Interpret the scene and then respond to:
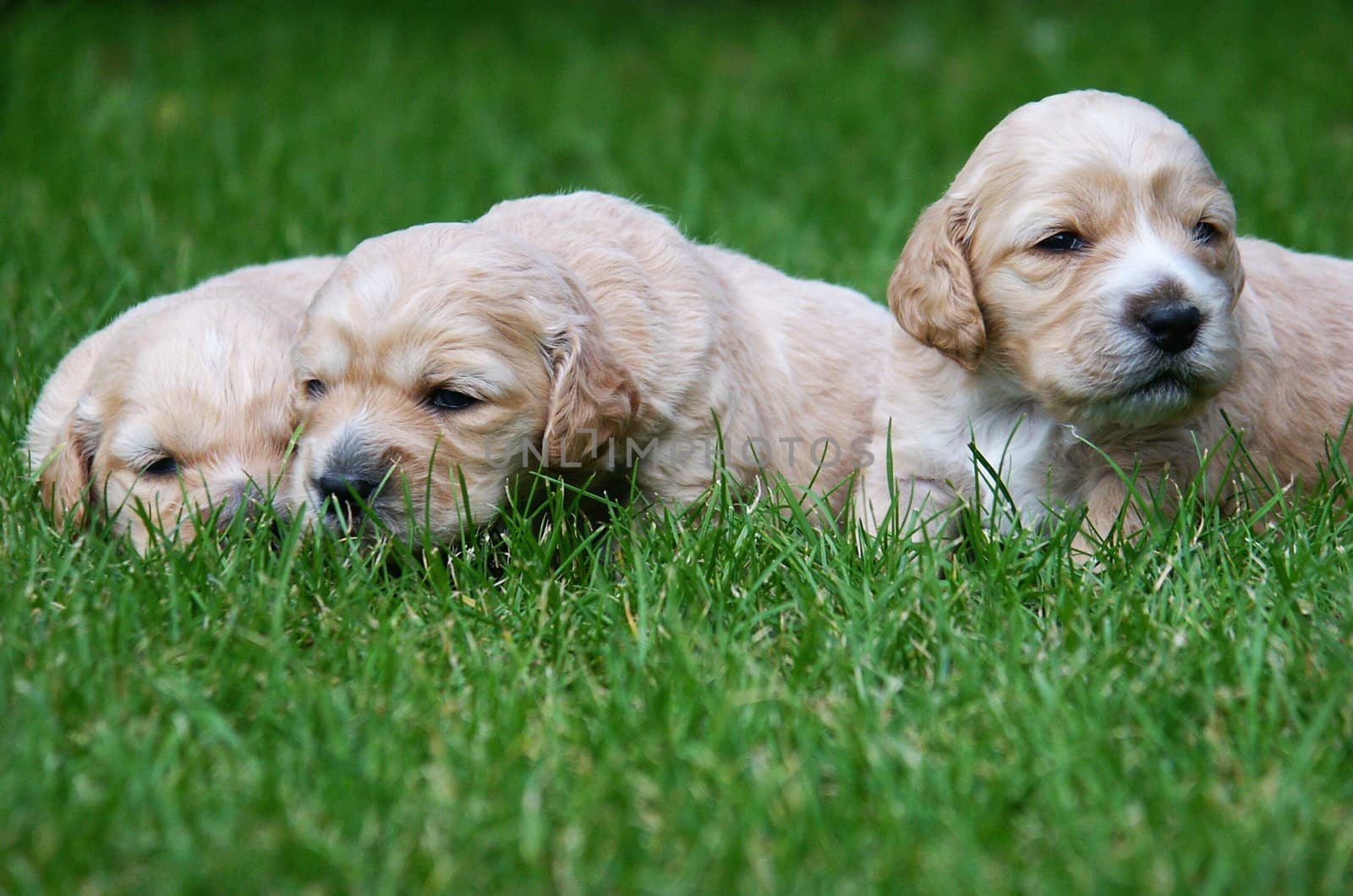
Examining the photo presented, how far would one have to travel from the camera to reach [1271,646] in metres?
2.91

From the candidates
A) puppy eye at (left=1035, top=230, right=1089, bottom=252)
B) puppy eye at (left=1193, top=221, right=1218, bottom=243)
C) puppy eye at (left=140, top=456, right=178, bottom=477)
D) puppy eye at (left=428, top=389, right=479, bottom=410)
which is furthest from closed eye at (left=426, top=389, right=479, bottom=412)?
puppy eye at (left=1193, top=221, right=1218, bottom=243)

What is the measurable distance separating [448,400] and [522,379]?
7.6 inches

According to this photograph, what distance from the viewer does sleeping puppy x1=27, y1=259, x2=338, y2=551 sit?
3771mm

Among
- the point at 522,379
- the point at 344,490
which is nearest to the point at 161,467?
the point at 344,490

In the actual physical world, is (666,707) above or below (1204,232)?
below

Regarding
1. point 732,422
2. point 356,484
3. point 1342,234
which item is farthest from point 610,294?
point 1342,234

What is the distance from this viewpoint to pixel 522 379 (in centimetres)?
354

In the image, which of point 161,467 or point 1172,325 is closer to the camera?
point 1172,325

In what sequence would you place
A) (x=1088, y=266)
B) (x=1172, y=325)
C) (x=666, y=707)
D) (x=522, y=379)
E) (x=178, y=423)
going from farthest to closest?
(x=178, y=423)
(x=522, y=379)
(x=1088, y=266)
(x=1172, y=325)
(x=666, y=707)

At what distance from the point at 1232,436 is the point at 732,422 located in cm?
132

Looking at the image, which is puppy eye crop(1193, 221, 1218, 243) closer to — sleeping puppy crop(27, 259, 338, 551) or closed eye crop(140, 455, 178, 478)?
sleeping puppy crop(27, 259, 338, 551)

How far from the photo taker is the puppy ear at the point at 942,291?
3.61 metres

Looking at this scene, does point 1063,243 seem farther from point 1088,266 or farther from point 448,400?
point 448,400

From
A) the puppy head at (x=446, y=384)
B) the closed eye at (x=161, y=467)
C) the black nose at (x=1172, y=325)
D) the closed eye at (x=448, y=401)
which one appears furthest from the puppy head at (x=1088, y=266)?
the closed eye at (x=161, y=467)
